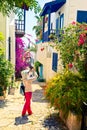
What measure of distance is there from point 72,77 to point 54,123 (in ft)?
5.34

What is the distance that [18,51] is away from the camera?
756 inches

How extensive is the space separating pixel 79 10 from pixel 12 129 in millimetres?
7583

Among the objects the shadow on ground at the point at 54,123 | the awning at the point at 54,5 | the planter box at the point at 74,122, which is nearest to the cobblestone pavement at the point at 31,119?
the shadow on ground at the point at 54,123

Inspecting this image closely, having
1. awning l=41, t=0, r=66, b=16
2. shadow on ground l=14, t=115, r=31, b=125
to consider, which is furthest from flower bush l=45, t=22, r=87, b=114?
awning l=41, t=0, r=66, b=16

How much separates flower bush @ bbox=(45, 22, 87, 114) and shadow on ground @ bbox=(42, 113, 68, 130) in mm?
534

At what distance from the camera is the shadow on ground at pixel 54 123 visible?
6.62 meters

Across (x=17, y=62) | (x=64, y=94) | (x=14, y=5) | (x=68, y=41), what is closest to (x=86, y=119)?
(x=64, y=94)

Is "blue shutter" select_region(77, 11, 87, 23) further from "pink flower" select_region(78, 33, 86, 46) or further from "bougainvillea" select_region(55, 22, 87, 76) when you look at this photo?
"pink flower" select_region(78, 33, 86, 46)

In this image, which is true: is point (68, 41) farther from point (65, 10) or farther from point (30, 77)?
point (65, 10)

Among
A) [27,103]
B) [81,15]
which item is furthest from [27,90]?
[81,15]

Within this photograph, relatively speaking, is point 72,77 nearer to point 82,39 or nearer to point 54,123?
point 82,39

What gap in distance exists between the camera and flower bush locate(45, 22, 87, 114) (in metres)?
6.43

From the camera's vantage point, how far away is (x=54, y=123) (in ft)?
22.8

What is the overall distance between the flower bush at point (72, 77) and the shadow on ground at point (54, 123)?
1.75 ft
